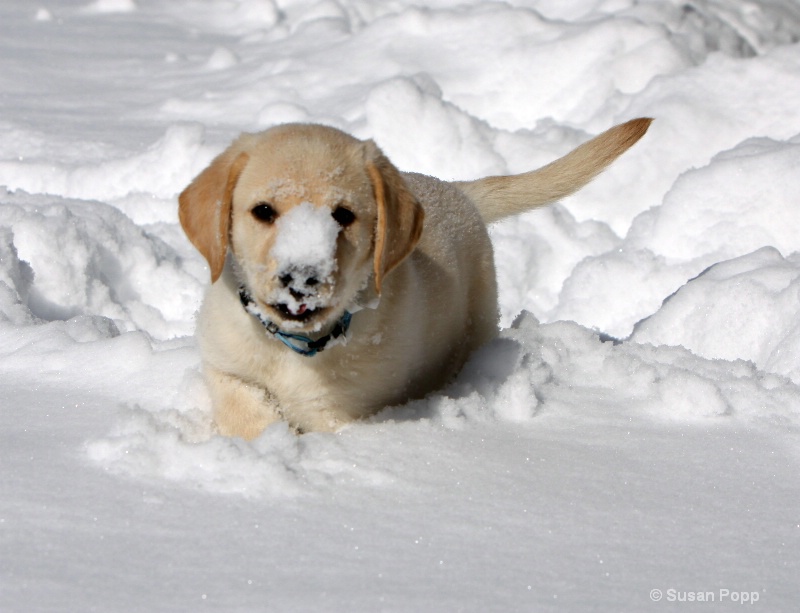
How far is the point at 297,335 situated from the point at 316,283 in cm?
28

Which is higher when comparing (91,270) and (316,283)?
(316,283)

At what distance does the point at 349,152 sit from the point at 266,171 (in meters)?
0.25

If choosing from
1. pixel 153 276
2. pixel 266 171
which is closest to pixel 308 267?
pixel 266 171

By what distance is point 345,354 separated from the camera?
2.72 metres

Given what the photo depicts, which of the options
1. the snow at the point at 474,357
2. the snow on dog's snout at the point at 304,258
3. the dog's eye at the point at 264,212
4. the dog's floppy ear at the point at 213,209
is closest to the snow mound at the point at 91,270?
the snow at the point at 474,357

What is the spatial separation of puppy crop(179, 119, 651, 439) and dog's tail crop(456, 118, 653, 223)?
50 cm

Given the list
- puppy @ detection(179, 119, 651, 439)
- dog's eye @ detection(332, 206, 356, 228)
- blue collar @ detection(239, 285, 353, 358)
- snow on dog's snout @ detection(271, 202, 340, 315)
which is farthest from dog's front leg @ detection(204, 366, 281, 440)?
dog's eye @ detection(332, 206, 356, 228)

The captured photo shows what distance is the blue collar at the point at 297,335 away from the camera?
254 centimetres

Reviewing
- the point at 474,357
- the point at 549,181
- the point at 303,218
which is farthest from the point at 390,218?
the point at 549,181

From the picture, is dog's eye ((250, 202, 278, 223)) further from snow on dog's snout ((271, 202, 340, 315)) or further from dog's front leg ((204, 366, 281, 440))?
dog's front leg ((204, 366, 281, 440))

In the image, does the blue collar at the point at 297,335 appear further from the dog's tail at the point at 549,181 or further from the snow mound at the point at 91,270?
the snow mound at the point at 91,270

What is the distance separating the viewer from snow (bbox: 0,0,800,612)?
1.87 meters

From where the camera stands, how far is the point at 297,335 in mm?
2562

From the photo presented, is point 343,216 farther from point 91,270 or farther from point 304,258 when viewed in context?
point 91,270
